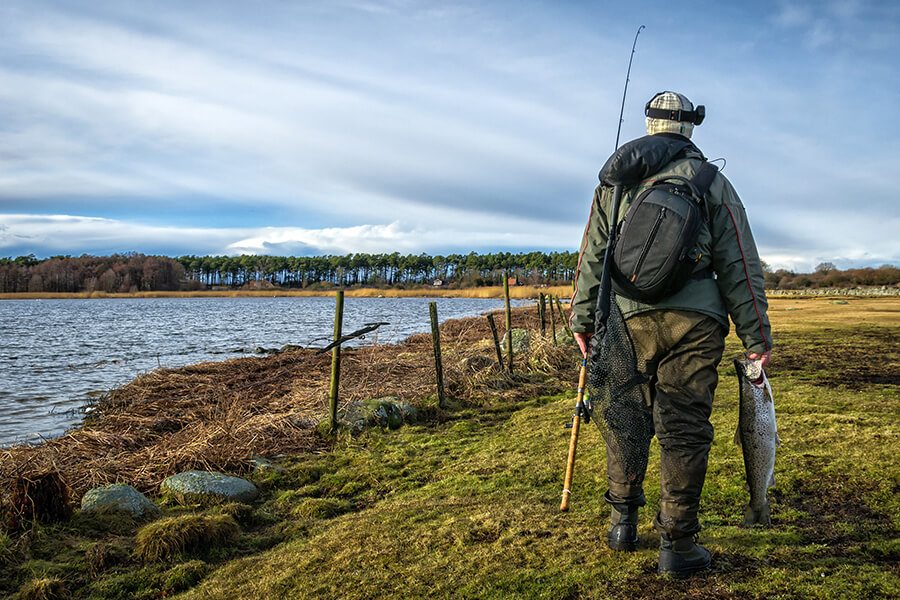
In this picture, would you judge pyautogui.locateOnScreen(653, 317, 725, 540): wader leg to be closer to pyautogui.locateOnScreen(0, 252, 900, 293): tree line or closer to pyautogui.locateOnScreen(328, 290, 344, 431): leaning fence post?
pyautogui.locateOnScreen(328, 290, 344, 431): leaning fence post

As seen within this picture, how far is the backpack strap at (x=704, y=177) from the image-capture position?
342 cm

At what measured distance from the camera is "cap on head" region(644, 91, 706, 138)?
369cm

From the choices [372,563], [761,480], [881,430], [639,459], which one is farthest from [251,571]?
[881,430]

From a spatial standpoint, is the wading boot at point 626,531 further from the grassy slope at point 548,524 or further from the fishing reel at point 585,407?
the fishing reel at point 585,407

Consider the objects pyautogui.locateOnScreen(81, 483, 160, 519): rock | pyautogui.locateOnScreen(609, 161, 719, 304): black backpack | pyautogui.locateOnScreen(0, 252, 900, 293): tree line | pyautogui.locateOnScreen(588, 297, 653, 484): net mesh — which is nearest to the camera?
pyautogui.locateOnScreen(609, 161, 719, 304): black backpack

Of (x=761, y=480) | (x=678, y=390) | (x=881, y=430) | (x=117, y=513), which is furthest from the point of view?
(x=881, y=430)

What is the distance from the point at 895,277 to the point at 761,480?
93.9 metres

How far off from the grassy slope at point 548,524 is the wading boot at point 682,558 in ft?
0.31

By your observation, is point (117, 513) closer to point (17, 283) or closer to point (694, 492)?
point (694, 492)

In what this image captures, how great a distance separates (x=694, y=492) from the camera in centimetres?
345

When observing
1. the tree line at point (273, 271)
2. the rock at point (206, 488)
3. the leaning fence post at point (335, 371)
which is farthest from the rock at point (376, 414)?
the tree line at point (273, 271)

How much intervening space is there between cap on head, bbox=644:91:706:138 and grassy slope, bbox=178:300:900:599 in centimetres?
253

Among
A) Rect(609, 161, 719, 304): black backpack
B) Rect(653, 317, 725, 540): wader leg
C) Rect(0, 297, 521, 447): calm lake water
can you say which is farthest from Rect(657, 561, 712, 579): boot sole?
Rect(0, 297, 521, 447): calm lake water

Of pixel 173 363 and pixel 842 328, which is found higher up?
pixel 842 328
